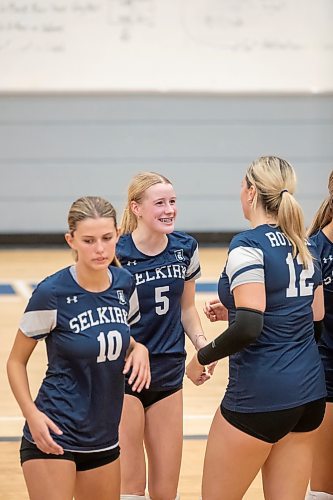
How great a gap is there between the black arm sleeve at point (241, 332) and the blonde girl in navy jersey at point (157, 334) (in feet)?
2.33

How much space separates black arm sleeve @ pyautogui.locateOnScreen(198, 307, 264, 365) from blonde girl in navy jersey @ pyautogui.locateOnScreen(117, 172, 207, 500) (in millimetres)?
709

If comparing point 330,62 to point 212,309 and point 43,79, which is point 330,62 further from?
point 212,309

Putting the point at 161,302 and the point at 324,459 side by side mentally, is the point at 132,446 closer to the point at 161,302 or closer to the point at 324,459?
the point at 161,302

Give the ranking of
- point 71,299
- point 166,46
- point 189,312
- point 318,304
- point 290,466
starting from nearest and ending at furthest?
point 71,299 < point 290,466 < point 318,304 < point 189,312 < point 166,46

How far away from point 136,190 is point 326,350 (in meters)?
1.07

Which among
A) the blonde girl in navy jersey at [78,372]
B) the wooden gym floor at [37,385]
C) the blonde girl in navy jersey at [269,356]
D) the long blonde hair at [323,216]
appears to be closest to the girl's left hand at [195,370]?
the blonde girl in navy jersey at [269,356]

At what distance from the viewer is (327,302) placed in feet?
13.3

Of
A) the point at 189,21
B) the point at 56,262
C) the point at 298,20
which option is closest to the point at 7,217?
the point at 56,262

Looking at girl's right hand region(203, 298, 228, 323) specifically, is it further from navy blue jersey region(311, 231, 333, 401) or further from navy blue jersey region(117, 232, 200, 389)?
navy blue jersey region(311, 231, 333, 401)

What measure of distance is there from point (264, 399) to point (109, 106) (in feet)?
31.0

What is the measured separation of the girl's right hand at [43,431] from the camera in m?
3.22

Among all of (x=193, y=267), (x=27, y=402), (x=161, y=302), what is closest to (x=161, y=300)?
(x=161, y=302)

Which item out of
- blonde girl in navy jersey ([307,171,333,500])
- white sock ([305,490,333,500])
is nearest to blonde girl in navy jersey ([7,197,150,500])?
blonde girl in navy jersey ([307,171,333,500])

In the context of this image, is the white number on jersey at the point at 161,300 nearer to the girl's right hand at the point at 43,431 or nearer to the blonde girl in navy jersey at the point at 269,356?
the blonde girl in navy jersey at the point at 269,356
